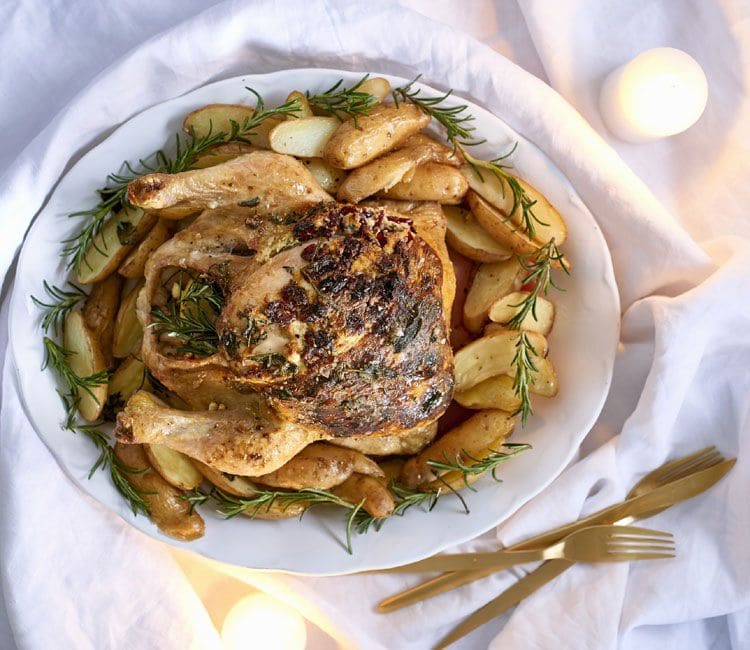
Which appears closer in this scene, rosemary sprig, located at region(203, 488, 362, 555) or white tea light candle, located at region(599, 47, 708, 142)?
rosemary sprig, located at region(203, 488, 362, 555)

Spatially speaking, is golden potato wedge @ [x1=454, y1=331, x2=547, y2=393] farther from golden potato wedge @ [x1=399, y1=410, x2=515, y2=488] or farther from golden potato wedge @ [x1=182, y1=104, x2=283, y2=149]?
golden potato wedge @ [x1=182, y1=104, x2=283, y2=149]

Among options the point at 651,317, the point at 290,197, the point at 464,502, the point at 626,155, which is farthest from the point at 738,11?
the point at 464,502

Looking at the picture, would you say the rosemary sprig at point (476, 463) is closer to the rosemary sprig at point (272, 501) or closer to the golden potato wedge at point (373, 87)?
the rosemary sprig at point (272, 501)

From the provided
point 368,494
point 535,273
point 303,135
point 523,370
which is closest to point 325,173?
point 303,135

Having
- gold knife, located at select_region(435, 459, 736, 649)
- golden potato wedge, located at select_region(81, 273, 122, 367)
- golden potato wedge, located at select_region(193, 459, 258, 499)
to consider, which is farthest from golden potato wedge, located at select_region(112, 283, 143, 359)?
gold knife, located at select_region(435, 459, 736, 649)

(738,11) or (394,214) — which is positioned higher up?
(738,11)

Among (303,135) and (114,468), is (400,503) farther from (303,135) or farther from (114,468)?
(303,135)

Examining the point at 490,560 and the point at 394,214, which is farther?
the point at 490,560

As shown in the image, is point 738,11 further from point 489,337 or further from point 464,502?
point 464,502
